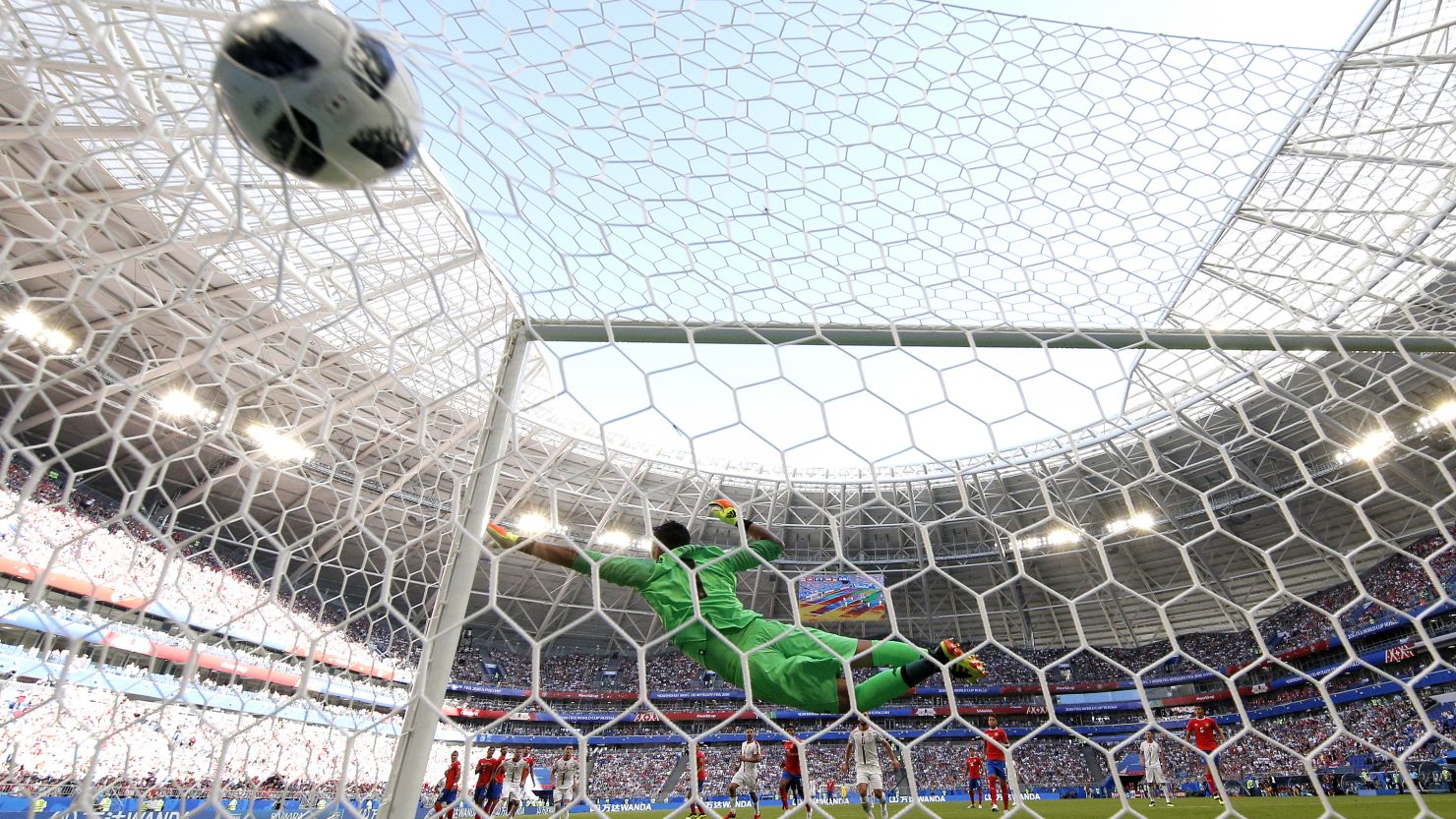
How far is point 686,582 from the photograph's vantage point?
2.60m

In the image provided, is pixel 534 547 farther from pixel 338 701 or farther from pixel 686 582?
pixel 338 701

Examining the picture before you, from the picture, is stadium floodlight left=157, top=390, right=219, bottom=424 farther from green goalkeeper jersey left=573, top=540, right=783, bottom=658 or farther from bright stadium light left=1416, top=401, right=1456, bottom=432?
bright stadium light left=1416, top=401, right=1456, bottom=432

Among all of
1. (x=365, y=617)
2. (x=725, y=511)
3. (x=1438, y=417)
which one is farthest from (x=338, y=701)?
(x=1438, y=417)

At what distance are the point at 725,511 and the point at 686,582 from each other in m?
0.31

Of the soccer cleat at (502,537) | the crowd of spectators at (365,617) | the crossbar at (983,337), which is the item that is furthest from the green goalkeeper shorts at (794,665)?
the crossbar at (983,337)

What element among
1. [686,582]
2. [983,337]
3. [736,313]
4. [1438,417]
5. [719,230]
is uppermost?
[719,230]

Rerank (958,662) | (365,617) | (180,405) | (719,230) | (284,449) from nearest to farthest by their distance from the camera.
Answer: (958,662) → (719,230) → (180,405) → (284,449) → (365,617)

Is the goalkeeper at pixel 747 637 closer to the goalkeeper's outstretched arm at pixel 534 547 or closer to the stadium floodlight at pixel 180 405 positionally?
the goalkeeper's outstretched arm at pixel 534 547

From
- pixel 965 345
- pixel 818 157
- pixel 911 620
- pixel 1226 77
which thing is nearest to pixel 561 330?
pixel 965 345

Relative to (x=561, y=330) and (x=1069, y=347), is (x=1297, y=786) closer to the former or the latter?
(x=1069, y=347)

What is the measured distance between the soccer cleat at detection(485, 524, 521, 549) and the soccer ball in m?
1.23

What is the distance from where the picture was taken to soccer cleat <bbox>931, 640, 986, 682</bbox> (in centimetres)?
232

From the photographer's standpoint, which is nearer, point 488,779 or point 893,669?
point 893,669

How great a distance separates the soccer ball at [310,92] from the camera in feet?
6.20
